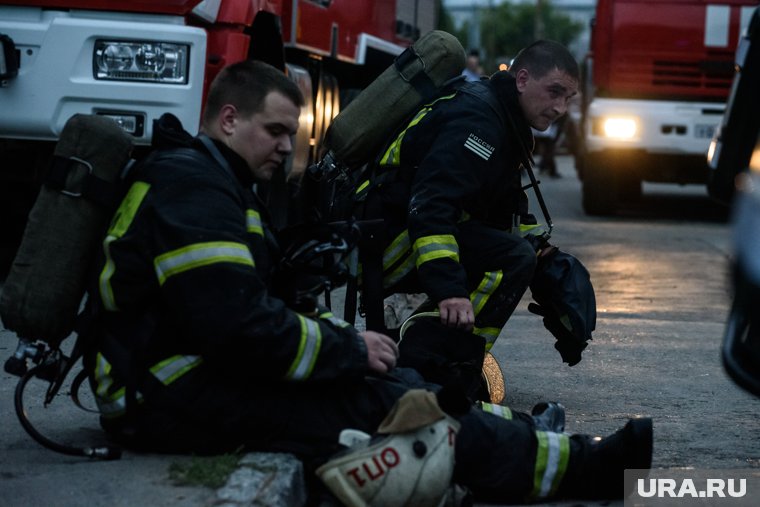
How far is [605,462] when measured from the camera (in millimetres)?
3975

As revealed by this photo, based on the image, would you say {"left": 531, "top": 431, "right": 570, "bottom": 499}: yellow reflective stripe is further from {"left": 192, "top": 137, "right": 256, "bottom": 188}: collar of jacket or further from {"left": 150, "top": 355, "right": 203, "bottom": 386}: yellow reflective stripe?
{"left": 192, "top": 137, "right": 256, "bottom": 188}: collar of jacket

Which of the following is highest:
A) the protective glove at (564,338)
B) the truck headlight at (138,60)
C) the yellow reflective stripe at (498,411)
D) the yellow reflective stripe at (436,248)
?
the truck headlight at (138,60)

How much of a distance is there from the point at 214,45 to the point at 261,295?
3635 millimetres

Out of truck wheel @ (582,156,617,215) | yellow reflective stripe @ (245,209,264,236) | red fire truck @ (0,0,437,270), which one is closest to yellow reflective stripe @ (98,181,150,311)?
yellow reflective stripe @ (245,209,264,236)

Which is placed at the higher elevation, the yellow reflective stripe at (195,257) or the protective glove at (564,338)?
the yellow reflective stripe at (195,257)

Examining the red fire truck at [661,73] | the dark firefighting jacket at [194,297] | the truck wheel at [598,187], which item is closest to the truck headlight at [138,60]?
the dark firefighting jacket at [194,297]

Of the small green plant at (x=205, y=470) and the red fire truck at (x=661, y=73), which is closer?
the small green plant at (x=205, y=470)

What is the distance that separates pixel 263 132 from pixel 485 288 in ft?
4.60

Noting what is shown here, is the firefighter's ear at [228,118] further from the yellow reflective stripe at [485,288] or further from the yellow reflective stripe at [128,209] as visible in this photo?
the yellow reflective stripe at [485,288]

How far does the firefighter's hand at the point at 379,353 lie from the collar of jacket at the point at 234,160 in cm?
53

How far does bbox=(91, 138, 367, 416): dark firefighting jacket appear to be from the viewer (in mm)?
3625

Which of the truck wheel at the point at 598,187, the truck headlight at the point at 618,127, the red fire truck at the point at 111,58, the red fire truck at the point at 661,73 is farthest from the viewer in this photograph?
the truck wheel at the point at 598,187

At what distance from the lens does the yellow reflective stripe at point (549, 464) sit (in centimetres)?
398

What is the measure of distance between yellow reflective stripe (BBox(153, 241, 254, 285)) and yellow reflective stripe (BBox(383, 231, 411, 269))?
1583mm
